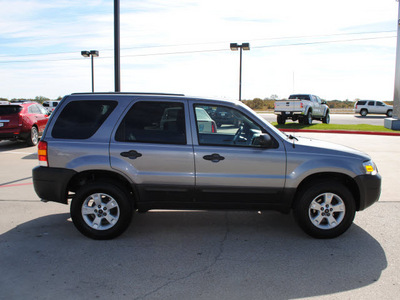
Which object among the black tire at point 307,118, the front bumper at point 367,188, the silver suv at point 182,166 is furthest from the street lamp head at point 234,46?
the front bumper at point 367,188

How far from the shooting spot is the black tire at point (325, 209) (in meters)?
4.81

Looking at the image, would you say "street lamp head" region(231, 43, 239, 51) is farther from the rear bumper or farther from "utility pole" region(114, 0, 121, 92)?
the rear bumper

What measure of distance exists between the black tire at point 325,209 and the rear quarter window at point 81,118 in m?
2.75

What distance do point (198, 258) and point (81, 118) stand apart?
2322 millimetres

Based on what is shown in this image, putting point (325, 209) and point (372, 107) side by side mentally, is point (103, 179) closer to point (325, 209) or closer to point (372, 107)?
point (325, 209)

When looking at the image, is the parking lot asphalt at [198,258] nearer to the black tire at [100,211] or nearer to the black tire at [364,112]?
the black tire at [100,211]

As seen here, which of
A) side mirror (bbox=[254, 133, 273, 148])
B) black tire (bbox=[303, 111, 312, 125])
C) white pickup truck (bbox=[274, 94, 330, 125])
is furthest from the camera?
black tire (bbox=[303, 111, 312, 125])

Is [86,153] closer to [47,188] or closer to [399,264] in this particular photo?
[47,188]

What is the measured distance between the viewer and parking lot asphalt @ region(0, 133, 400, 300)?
11.8 ft

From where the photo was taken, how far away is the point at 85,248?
4590mm

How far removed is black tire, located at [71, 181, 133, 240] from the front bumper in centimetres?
294

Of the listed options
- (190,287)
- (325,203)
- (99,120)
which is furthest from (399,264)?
(99,120)

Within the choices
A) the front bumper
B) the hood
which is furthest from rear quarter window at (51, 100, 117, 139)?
the front bumper

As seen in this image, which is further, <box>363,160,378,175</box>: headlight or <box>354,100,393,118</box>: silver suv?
<box>354,100,393,118</box>: silver suv
